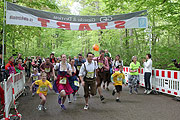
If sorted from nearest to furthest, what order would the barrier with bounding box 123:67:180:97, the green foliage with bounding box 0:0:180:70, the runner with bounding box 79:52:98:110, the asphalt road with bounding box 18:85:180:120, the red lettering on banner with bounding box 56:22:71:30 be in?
the asphalt road with bounding box 18:85:180:120 → the runner with bounding box 79:52:98:110 → the barrier with bounding box 123:67:180:97 → the red lettering on banner with bounding box 56:22:71:30 → the green foliage with bounding box 0:0:180:70

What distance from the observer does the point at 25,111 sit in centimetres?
579

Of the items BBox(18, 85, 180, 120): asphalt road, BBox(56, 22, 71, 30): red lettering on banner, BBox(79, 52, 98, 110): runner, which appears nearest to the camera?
BBox(18, 85, 180, 120): asphalt road

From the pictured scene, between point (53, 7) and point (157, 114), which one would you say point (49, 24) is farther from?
point (157, 114)

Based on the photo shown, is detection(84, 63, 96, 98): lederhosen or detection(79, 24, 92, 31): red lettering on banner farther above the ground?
detection(79, 24, 92, 31): red lettering on banner

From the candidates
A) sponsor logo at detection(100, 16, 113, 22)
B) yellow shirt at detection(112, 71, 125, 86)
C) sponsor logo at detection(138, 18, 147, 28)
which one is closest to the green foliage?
sponsor logo at detection(138, 18, 147, 28)

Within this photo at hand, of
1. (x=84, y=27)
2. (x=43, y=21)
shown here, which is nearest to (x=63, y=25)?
(x=43, y=21)

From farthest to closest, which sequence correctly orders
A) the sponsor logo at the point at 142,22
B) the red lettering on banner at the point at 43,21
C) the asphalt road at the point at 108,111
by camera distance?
the sponsor logo at the point at 142,22, the red lettering on banner at the point at 43,21, the asphalt road at the point at 108,111

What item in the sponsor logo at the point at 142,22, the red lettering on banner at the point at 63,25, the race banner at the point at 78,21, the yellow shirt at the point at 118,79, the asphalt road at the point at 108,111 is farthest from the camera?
the sponsor logo at the point at 142,22

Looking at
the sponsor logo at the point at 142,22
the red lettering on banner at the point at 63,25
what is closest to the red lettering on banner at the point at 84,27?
the red lettering on banner at the point at 63,25

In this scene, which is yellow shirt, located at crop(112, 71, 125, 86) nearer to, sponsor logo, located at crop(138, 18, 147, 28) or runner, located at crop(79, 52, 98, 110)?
runner, located at crop(79, 52, 98, 110)

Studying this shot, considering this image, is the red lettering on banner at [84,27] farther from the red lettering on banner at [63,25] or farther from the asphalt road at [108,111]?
the asphalt road at [108,111]

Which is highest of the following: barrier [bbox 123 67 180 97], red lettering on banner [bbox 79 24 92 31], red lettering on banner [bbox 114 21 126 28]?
red lettering on banner [bbox 114 21 126 28]

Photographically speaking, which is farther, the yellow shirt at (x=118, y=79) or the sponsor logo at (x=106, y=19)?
the sponsor logo at (x=106, y=19)

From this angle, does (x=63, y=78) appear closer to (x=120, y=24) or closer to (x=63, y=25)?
(x=63, y=25)
